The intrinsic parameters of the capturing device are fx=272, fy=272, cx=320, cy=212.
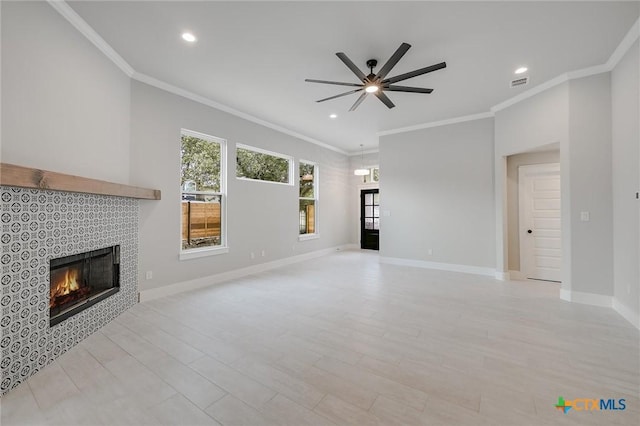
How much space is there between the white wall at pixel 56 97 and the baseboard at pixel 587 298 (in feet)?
20.5

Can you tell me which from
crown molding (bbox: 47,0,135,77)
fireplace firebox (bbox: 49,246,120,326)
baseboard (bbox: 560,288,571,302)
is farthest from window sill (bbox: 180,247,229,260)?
baseboard (bbox: 560,288,571,302)

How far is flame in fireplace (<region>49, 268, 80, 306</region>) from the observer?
248cm

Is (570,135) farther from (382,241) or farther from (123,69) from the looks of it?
(123,69)

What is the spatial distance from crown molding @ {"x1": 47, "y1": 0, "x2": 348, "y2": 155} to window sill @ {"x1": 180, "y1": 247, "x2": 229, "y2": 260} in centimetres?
248

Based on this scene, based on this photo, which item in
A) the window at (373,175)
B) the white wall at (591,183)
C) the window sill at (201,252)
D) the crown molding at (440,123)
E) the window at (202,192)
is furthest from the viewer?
the window at (373,175)

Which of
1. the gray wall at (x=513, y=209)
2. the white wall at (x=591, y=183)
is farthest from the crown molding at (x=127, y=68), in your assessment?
the white wall at (x=591, y=183)

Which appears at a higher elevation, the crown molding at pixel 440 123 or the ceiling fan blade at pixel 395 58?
the crown molding at pixel 440 123

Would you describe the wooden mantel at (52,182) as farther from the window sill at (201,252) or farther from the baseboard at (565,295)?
the baseboard at (565,295)

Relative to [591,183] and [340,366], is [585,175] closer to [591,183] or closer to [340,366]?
[591,183]

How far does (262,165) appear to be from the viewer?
5910 mm

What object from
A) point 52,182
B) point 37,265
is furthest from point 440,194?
point 37,265

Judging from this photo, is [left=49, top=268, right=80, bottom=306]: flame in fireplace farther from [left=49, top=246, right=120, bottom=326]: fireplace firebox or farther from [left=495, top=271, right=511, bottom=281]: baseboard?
[left=495, top=271, right=511, bottom=281]: baseboard

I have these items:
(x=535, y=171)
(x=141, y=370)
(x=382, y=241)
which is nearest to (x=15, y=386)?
(x=141, y=370)

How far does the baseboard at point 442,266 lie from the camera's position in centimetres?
→ 540
